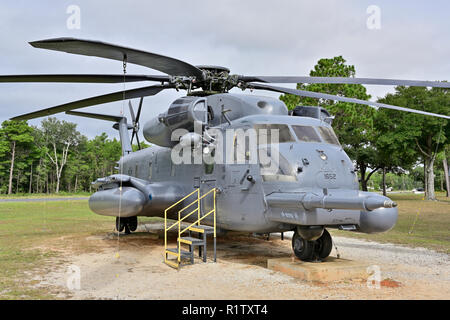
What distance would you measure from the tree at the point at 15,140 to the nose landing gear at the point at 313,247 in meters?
50.5

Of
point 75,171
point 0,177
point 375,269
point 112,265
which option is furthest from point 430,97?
point 0,177

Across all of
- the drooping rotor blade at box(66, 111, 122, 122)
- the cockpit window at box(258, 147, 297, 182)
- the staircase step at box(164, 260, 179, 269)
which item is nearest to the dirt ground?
the staircase step at box(164, 260, 179, 269)

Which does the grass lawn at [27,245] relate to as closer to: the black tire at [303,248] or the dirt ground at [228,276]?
the dirt ground at [228,276]

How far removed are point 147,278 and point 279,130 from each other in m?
4.22

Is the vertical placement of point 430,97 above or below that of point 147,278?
above

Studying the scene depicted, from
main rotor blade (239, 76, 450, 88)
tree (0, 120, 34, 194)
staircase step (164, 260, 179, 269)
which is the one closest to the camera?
main rotor blade (239, 76, 450, 88)

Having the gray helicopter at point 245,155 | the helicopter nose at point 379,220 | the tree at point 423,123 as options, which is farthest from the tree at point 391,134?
the helicopter nose at point 379,220

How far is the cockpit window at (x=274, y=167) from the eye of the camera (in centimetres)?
773

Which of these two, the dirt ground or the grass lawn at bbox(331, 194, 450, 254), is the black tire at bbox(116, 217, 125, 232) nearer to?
the dirt ground

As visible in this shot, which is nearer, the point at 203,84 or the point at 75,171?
Answer: the point at 203,84

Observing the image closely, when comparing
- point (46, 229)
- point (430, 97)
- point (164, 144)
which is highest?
point (430, 97)

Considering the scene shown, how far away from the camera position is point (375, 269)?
8242mm

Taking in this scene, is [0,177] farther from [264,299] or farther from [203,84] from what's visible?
[264,299]

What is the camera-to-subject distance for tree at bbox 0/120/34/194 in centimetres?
5006
